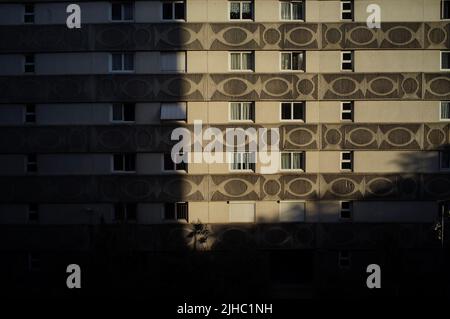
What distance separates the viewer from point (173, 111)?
1325 inches

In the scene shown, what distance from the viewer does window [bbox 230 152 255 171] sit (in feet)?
111

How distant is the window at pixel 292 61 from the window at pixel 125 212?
1218cm

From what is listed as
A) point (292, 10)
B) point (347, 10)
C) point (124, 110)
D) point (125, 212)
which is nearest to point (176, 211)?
point (125, 212)

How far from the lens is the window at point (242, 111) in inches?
1329

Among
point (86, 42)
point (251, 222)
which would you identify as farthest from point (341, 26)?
point (86, 42)

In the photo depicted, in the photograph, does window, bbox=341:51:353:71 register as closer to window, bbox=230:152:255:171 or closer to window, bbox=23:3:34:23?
window, bbox=230:152:255:171

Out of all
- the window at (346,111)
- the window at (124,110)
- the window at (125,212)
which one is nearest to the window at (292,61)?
the window at (346,111)

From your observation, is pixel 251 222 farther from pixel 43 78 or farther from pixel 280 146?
pixel 43 78

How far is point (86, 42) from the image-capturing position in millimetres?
33594

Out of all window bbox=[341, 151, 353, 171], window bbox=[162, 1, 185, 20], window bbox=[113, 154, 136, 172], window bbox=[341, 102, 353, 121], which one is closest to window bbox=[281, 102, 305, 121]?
window bbox=[341, 102, 353, 121]

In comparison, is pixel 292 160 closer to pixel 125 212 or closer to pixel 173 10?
pixel 125 212

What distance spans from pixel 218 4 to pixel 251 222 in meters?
13.0

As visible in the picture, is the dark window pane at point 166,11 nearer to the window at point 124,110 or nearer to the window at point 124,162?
the window at point 124,110

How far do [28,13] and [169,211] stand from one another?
14424mm
